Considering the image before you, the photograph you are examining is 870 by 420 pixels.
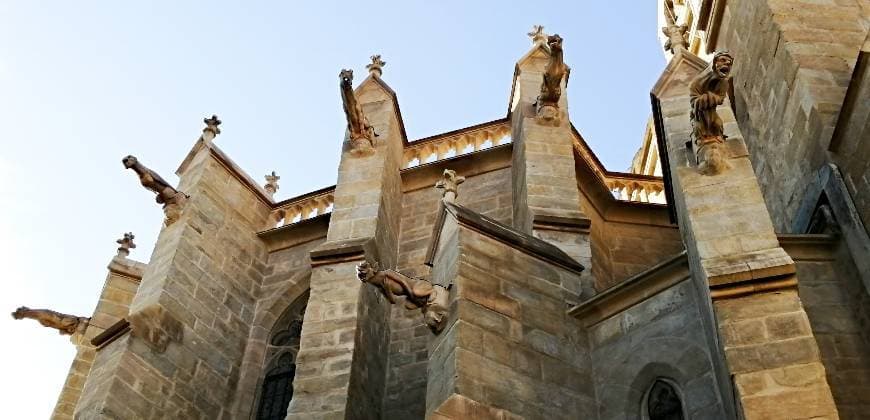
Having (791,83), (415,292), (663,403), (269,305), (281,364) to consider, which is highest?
(791,83)

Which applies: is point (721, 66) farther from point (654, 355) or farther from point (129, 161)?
point (129, 161)

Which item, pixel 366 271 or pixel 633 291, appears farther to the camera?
pixel 633 291

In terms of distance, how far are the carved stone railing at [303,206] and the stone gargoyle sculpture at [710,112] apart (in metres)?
6.60

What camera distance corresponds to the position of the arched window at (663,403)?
620 centimetres

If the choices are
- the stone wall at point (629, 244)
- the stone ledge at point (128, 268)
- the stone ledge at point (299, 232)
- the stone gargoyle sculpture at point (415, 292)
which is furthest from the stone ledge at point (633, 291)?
the stone ledge at point (128, 268)

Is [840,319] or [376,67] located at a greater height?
[376,67]

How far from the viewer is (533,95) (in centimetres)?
1070

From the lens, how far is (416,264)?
984 cm

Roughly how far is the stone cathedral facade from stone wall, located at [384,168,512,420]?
0.03m

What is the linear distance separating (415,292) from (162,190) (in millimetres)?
5203

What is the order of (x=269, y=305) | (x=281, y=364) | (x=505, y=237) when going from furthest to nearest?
(x=269, y=305)
(x=281, y=364)
(x=505, y=237)

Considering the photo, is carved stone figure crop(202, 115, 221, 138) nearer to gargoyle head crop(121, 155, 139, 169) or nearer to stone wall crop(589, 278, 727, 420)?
gargoyle head crop(121, 155, 139, 169)

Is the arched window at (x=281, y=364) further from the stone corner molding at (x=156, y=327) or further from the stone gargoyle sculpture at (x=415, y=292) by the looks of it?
the stone gargoyle sculpture at (x=415, y=292)

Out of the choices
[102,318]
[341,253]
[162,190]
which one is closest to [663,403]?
[341,253]
